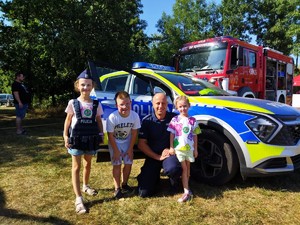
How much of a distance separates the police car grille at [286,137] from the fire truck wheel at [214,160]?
0.55 meters

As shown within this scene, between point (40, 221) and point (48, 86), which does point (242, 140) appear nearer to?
point (40, 221)

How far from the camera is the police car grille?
13.0ft

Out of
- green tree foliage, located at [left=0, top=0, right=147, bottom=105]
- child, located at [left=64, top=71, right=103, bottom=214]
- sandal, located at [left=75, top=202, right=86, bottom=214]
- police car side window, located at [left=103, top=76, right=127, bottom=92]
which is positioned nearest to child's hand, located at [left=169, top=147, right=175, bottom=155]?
child, located at [left=64, top=71, right=103, bottom=214]

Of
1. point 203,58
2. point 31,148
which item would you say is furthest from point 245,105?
point 203,58

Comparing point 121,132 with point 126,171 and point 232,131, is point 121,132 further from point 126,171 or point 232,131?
point 232,131

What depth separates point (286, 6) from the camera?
80.4 ft

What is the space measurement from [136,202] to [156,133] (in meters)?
0.89

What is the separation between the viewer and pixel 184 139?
3.82 meters

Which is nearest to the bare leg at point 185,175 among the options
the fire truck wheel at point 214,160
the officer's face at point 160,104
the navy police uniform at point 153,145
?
the navy police uniform at point 153,145

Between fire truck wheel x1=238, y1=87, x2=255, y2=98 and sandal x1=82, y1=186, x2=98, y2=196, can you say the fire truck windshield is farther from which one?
sandal x1=82, y1=186, x2=98, y2=196

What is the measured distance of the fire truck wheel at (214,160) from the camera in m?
4.13

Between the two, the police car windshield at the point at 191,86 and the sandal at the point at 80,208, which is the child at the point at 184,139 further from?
the sandal at the point at 80,208

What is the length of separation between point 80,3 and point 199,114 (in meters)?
11.4

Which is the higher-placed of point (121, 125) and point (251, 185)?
point (121, 125)
